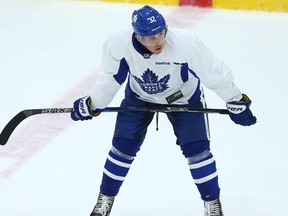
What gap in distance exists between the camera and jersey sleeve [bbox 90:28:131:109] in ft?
11.7

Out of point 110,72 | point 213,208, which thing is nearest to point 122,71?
point 110,72

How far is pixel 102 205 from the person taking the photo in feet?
12.7

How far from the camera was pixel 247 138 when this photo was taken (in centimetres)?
477

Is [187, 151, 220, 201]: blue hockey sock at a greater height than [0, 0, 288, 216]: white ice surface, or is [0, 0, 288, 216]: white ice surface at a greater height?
[187, 151, 220, 201]: blue hockey sock

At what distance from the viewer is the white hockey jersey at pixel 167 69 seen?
3.49 meters

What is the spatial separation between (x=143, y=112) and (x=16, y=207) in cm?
77

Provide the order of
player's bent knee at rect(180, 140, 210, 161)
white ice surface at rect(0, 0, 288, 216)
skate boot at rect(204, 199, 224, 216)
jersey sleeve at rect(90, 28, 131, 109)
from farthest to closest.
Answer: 1. white ice surface at rect(0, 0, 288, 216)
2. skate boot at rect(204, 199, 224, 216)
3. player's bent knee at rect(180, 140, 210, 161)
4. jersey sleeve at rect(90, 28, 131, 109)

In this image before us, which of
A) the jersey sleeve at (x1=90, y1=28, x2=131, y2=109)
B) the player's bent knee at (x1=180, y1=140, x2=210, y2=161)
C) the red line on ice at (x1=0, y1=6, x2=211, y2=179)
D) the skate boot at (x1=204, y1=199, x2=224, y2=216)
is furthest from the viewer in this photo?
the red line on ice at (x1=0, y1=6, x2=211, y2=179)

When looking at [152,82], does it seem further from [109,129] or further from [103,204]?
[109,129]

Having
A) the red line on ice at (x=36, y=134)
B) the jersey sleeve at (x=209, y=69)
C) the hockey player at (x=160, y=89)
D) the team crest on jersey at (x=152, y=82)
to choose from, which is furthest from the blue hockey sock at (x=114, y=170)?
the red line on ice at (x=36, y=134)

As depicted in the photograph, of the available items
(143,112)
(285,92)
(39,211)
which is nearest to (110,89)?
(143,112)

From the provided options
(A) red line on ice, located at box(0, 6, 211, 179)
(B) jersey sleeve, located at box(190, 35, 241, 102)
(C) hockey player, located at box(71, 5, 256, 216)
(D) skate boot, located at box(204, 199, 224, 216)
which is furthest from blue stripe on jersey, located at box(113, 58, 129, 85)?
(A) red line on ice, located at box(0, 6, 211, 179)

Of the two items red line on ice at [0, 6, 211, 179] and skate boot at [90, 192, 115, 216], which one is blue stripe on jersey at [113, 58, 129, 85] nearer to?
skate boot at [90, 192, 115, 216]

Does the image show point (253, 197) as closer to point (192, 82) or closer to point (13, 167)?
point (192, 82)
